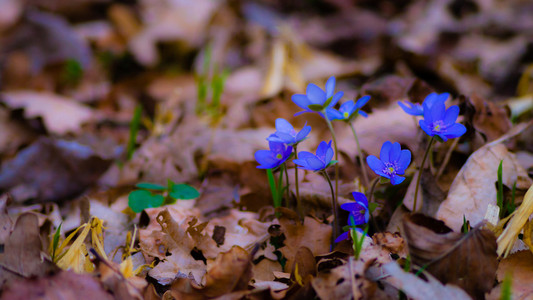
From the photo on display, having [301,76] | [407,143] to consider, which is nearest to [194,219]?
[407,143]

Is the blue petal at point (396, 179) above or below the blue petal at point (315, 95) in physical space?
below

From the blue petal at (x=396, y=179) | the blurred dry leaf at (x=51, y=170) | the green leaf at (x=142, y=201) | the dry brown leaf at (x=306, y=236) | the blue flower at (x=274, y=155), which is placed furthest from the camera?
the blurred dry leaf at (x=51, y=170)

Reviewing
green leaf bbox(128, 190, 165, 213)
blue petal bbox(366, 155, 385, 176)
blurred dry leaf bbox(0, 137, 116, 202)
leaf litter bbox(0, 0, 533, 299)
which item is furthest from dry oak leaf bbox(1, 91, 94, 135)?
blue petal bbox(366, 155, 385, 176)

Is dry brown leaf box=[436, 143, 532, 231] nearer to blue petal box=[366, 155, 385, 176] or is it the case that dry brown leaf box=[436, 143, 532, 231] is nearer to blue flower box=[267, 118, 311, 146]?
blue petal box=[366, 155, 385, 176]

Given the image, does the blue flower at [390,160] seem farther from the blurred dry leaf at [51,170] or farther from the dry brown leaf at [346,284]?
the blurred dry leaf at [51,170]

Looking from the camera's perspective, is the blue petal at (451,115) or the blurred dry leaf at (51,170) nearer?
the blue petal at (451,115)

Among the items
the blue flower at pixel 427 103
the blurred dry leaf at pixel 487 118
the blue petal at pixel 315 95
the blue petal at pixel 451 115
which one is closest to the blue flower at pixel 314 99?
the blue petal at pixel 315 95

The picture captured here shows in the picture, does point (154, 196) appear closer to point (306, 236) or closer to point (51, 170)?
point (306, 236)
